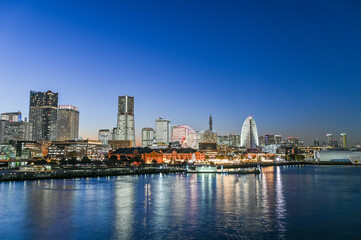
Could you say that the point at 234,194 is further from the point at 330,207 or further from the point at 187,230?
the point at 187,230

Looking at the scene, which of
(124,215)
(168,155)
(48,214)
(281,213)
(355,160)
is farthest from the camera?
(355,160)

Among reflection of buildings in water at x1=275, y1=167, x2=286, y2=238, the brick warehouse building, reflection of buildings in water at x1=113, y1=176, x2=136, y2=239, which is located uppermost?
the brick warehouse building

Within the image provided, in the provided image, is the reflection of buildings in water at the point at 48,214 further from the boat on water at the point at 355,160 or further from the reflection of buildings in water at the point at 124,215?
the boat on water at the point at 355,160

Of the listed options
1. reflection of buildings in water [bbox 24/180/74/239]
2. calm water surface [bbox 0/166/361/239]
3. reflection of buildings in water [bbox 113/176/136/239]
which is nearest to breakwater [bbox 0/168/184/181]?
calm water surface [bbox 0/166/361/239]

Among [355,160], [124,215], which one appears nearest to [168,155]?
[355,160]

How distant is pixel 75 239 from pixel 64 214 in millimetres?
9828

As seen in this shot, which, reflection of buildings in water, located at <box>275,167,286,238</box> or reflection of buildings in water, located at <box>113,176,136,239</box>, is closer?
reflection of buildings in water, located at <box>113,176,136,239</box>

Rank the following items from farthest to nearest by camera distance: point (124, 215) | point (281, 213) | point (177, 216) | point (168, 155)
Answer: point (168, 155) < point (281, 213) < point (124, 215) < point (177, 216)

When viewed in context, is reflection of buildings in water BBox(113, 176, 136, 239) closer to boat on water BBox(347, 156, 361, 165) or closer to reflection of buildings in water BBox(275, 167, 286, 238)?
reflection of buildings in water BBox(275, 167, 286, 238)

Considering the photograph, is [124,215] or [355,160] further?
[355,160]

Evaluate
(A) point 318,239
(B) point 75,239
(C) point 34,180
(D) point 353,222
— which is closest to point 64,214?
(B) point 75,239

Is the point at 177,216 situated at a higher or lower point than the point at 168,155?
lower

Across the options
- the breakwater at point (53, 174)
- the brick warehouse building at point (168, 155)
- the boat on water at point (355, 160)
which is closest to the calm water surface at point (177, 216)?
the breakwater at point (53, 174)

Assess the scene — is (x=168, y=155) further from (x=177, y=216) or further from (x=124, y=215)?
(x=177, y=216)
